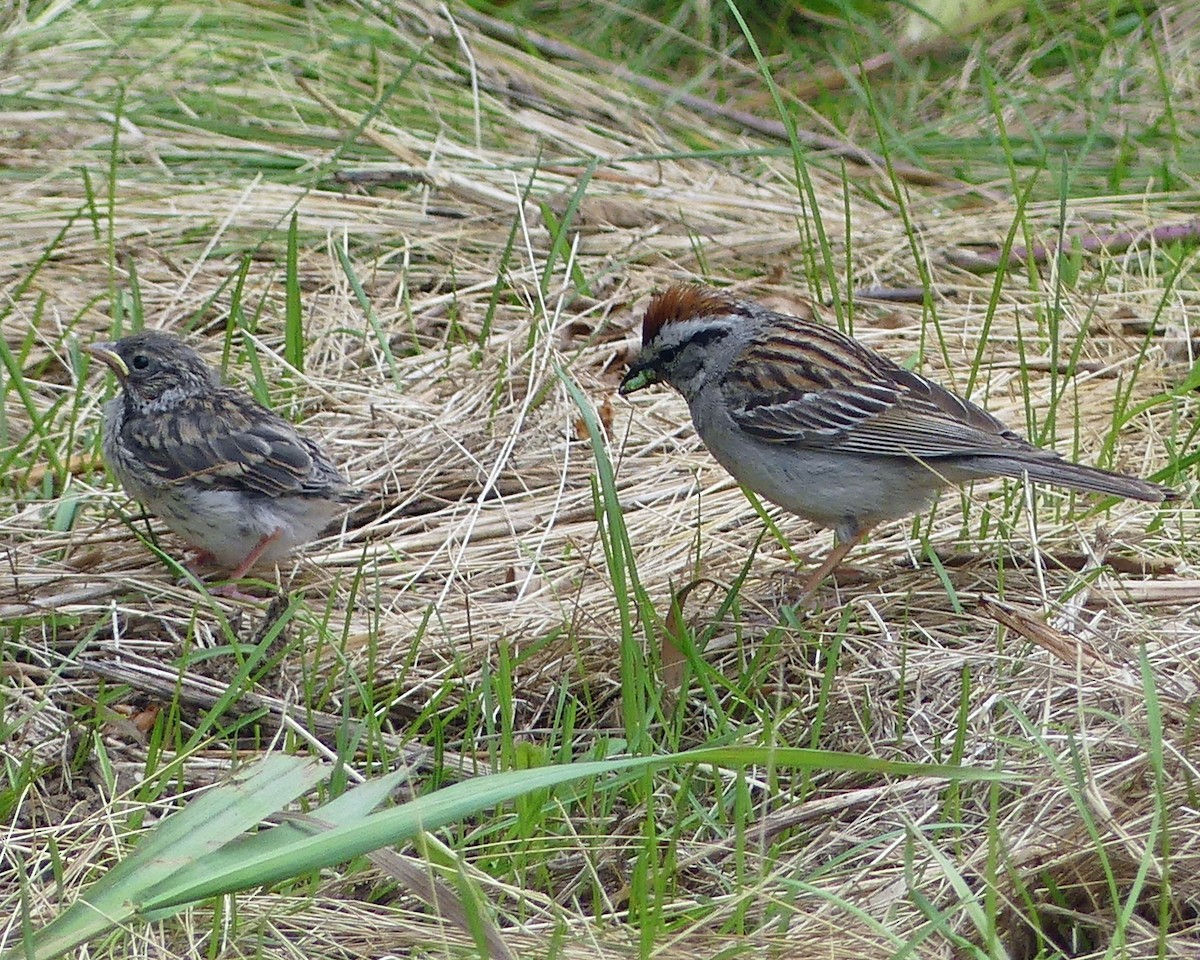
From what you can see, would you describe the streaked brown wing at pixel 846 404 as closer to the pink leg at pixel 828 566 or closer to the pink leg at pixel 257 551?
the pink leg at pixel 828 566

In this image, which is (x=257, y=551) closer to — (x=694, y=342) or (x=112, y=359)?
(x=112, y=359)

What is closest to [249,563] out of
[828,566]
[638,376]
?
[638,376]

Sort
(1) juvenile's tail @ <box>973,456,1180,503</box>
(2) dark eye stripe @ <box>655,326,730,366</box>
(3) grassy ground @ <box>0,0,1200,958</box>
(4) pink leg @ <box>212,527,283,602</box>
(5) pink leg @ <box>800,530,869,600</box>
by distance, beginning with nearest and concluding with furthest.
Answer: (3) grassy ground @ <box>0,0,1200,958</box> < (1) juvenile's tail @ <box>973,456,1180,503</box> < (5) pink leg @ <box>800,530,869,600</box> < (4) pink leg @ <box>212,527,283,602</box> < (2) dark eye stripe @ <box>655,326,730,366</box>

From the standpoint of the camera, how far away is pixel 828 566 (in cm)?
475

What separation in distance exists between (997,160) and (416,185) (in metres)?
2.69

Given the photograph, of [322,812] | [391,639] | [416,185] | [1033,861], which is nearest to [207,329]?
[416,185]

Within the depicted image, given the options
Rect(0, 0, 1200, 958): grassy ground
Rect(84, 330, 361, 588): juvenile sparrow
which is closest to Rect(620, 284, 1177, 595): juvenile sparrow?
Rect(0, 0, 1200, 958): grassy ground

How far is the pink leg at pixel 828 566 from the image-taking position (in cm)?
470

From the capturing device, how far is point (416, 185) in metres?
7.20

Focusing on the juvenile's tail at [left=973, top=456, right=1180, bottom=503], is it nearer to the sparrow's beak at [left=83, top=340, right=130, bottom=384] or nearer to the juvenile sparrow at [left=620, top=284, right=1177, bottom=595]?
the juvenile sparrow at [left=620, top=284, right=1177, bottom=595]

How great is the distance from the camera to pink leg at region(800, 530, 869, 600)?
4.70 m

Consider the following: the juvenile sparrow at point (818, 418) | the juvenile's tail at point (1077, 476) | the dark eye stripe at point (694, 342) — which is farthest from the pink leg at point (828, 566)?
the dark eye stripe at point (694, 342)

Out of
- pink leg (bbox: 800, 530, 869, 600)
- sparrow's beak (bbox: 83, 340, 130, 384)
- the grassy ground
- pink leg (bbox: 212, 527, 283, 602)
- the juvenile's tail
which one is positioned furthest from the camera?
sparrow's beak (bbox: 83, 340, 130, 384)

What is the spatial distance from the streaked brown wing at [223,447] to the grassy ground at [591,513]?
290 millimetres
